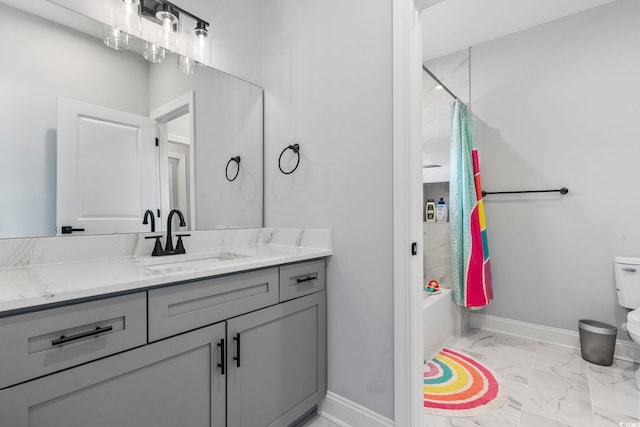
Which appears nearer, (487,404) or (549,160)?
(487,404)

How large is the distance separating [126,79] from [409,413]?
1.98m

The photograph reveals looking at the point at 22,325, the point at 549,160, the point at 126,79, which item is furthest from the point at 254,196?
the point at 549,160

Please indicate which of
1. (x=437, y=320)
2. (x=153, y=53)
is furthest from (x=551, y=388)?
(x=153, y=53)

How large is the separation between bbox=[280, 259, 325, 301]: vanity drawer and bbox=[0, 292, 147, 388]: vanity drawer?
0.59 metres

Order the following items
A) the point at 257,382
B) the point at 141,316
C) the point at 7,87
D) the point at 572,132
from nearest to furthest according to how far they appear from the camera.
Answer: the point at 141,316 → the point at 7,87 → the point at 257,382 → the point at 572,132

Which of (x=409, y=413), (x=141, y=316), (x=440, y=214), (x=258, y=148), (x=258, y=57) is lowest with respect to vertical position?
(x=409, y=413)

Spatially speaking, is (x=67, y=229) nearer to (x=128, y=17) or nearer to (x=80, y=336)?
(x=80, y=336)

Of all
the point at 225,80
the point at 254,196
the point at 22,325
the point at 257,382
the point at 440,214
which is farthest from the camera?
the point at 440,214

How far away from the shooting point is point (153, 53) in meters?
1.46

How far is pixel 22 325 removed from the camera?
0.71 m

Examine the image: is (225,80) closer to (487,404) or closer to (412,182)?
(412,182)

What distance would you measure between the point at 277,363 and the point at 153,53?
1580mm

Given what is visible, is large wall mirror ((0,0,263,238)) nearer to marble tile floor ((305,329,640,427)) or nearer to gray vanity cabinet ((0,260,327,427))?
gray vanity cabinet ((0,260,327,427))

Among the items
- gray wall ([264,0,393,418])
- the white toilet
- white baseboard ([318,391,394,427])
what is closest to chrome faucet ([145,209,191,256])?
gray wall ([264,0,393,418])
